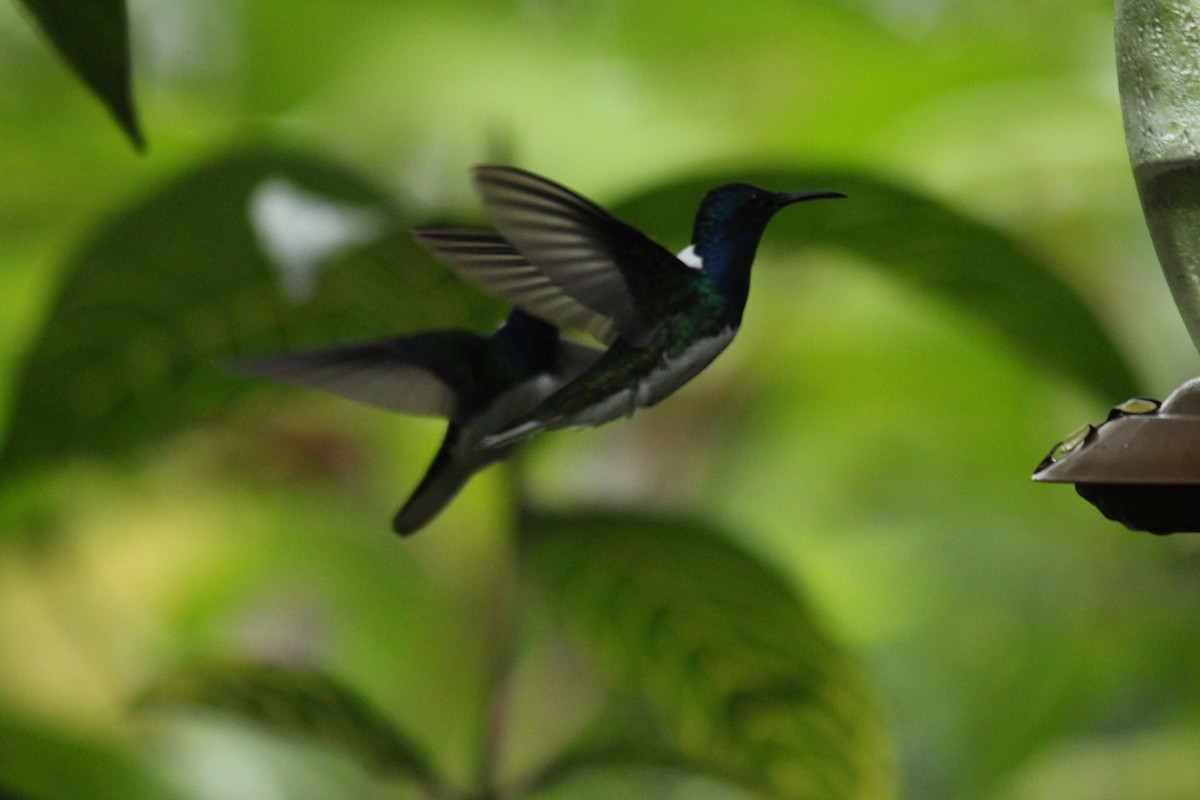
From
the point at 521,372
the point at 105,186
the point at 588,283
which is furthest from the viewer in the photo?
the point at 105,186

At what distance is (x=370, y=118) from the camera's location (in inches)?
106

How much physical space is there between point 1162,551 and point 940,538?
2.58 feet

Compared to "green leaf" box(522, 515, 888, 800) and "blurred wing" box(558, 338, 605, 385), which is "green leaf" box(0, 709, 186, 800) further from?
"blurred wing" box(558, 338, 605, 385)

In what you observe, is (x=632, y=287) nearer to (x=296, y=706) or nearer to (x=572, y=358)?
(x=572, y=358)

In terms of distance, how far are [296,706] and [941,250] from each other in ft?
2.14

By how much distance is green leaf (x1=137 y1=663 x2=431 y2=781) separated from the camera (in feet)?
3.73

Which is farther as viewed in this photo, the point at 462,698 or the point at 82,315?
the point at 462,698

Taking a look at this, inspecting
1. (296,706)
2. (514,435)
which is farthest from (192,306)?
(514,435)

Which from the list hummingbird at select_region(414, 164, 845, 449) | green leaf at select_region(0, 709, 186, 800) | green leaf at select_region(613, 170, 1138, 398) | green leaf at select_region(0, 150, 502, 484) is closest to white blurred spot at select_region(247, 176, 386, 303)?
green leaf at select_region(0, 150, 502, 484)

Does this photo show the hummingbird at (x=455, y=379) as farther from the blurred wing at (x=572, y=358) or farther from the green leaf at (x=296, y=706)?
the green leaf at (x=296, y=706)

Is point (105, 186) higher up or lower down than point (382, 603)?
higher up

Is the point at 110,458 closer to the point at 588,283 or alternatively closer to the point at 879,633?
the point at 588,283

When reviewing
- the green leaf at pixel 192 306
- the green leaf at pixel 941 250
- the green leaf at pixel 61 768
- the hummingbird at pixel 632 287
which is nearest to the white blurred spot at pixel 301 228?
the green leaf at pixel 192 306

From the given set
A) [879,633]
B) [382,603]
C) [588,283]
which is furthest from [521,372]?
[879,633]
